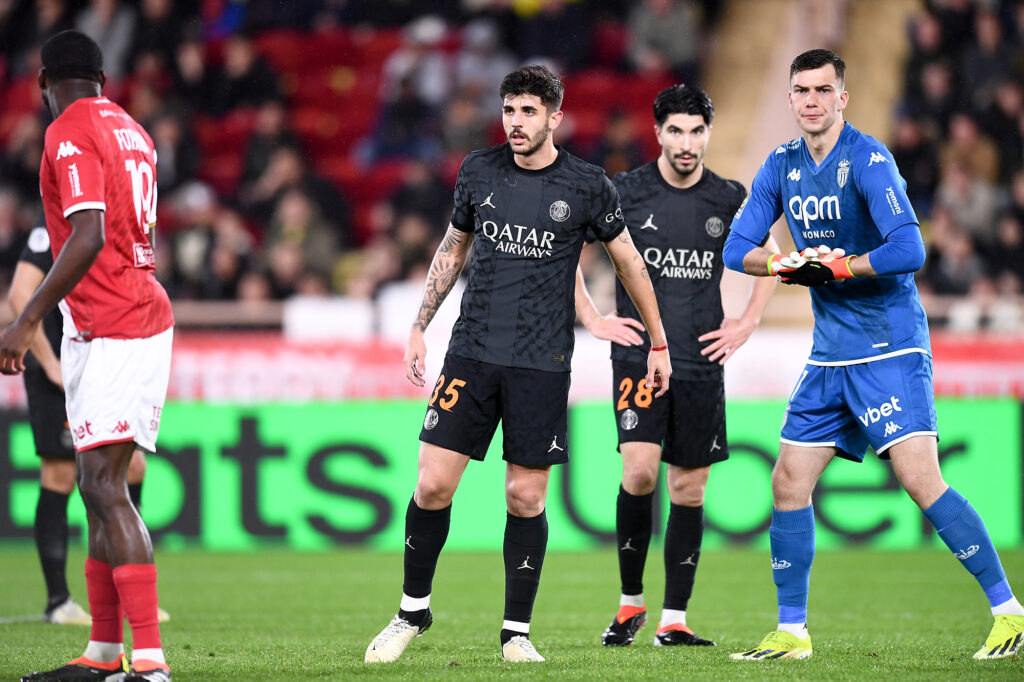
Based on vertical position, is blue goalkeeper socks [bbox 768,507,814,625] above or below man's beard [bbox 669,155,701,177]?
below

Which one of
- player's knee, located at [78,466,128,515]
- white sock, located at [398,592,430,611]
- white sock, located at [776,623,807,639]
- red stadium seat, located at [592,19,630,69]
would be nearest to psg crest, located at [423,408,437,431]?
white sock, located at [398,592,430,611]

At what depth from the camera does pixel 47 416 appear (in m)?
7.57

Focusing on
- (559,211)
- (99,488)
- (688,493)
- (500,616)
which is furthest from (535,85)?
(500,616)

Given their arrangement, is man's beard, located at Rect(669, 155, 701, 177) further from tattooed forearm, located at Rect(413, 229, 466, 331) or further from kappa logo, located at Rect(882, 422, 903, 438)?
kappa logo, located at Rect(882, 422, 903, 438)

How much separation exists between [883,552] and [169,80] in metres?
10.2

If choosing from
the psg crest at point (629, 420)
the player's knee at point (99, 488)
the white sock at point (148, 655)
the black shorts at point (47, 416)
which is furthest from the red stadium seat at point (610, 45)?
the white sock at point (148, 655)

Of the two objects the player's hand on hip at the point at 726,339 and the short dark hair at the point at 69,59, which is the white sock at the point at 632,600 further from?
the short dark hair at the point at 69,59

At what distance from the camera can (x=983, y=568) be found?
5562 mm

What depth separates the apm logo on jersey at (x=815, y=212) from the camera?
566cm

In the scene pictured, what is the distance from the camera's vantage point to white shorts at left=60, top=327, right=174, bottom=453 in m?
4.82

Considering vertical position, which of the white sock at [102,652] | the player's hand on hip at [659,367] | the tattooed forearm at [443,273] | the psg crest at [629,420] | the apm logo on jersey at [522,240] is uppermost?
the apm logo on jersey at [522,240]

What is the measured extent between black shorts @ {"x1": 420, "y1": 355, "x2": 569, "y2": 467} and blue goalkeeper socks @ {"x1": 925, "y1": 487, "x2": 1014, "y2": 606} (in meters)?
1.55

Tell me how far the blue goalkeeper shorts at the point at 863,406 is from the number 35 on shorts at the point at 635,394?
0.83 meters

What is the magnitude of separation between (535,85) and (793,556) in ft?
7.42
